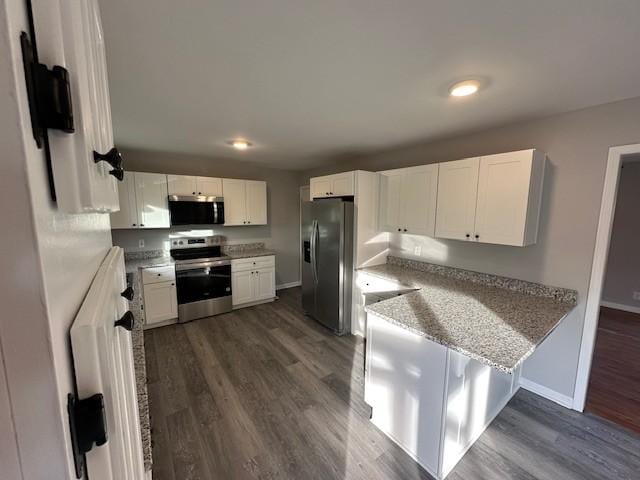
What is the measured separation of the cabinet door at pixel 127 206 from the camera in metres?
3.26

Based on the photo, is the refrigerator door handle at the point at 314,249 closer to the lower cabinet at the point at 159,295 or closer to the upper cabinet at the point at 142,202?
the lower cabinet at the point at 159,295

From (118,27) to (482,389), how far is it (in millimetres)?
2916

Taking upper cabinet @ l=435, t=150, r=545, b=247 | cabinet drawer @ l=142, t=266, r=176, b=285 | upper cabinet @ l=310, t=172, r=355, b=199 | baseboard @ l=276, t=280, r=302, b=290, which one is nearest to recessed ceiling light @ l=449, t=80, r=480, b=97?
upper cabinet @ l=435, t=150, r=545, b=247

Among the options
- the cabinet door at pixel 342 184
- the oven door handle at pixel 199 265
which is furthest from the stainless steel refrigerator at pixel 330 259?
the oven door handle at pixel 199 265

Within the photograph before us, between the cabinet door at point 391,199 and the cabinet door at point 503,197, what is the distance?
0.88m

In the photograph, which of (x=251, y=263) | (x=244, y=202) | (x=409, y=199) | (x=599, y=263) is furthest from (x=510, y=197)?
(x=244, y=202)

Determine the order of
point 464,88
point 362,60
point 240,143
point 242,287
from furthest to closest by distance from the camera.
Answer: point 242,287
point 240,143
point 464,88
point 362,60

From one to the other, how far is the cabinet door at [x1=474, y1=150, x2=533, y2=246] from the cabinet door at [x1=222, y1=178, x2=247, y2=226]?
3287 mm

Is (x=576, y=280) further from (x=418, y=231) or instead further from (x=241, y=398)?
(x=241, y=398)

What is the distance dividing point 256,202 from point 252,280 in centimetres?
130

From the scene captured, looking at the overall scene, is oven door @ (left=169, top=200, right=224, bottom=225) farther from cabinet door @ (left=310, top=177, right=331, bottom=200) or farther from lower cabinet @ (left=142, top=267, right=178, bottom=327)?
cabinet door @ (left=310, top=177, right=331, bottom=200)

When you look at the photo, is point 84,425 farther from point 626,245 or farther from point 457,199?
point 626,245

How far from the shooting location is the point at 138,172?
3389 mm

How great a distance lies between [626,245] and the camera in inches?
160
